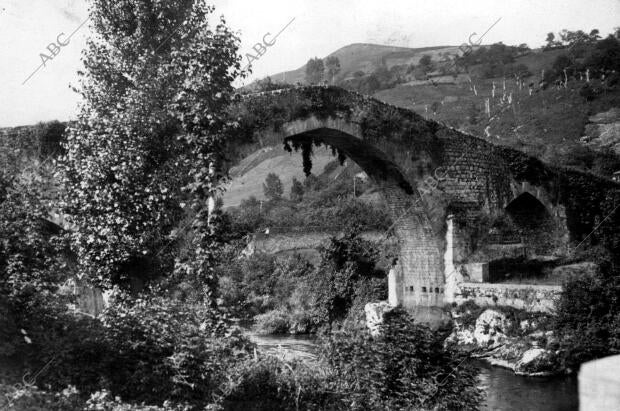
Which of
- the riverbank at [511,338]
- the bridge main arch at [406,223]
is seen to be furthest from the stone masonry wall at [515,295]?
the bridge main arch at [406,223]

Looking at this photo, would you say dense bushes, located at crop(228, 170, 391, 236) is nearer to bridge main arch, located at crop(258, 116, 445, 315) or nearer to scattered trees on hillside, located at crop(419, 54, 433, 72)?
bridge main arch, located at crop(258, 116, 445, 315)

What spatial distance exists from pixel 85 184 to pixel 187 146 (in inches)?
58.9

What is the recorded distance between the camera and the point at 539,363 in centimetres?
1045

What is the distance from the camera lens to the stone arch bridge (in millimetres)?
11805

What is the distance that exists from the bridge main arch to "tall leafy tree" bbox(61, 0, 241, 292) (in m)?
4.40

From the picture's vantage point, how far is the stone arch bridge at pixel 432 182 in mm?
11805

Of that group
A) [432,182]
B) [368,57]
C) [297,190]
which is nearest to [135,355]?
[432,182]

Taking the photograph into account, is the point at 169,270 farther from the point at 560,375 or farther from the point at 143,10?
the point at 560,375

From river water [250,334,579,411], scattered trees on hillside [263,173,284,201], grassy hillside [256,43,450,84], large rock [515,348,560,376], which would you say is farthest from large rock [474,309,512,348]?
grassy hillside [256,43,450,84]

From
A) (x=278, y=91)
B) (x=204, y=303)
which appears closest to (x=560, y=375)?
(x=204, y=303)

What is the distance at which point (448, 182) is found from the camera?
1469 centimetres

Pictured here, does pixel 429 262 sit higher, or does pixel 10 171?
pixel 10 171

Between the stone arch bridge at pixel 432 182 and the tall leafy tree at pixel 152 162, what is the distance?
2254 mm

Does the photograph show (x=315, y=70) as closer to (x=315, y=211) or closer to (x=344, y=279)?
(x=315, y=211)
